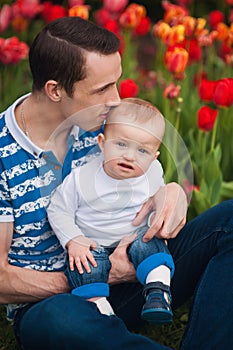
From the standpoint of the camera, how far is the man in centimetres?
196

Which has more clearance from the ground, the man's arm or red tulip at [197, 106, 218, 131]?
red tulip at [197, 106, 218, 131]

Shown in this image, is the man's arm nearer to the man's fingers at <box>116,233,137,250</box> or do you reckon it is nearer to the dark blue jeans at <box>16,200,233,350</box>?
the dark blue jeans at <box>16,200,233,350</box>

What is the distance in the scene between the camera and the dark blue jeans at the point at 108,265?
1996mm

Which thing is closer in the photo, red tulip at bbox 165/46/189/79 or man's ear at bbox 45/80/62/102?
man's ear at bbox 45/80/62/102

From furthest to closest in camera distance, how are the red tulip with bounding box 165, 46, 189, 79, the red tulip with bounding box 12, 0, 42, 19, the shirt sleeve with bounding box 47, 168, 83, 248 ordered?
1. the red tulip with bounding box 12, 0, 42, 19
2. the red tulip with bounding box 165, 46, 189, 79
3. the shirt sleeve with bounding box 47, 168, 83, 248

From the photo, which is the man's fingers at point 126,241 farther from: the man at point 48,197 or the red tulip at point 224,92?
the red tulip at point 224,92

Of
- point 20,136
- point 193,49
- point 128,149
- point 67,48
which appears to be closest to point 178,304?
point 128,149

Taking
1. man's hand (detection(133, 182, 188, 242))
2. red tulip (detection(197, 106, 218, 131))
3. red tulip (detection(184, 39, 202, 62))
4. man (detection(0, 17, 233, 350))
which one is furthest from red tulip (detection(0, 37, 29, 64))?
man's hand (detection(133, 182, 188, 242))

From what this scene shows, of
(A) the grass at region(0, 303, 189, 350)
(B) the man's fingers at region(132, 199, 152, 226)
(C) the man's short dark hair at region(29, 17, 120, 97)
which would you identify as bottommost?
(A) the grass at region(0, 303, 189, 350)

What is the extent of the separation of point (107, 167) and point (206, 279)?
1.32ft

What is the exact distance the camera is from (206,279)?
2.10 m

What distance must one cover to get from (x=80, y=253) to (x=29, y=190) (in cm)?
23

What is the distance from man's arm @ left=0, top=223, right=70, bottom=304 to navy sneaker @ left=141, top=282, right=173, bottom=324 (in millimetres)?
240

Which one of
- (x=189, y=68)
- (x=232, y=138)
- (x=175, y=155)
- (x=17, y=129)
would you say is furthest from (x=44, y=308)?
(x=189, y=68)
